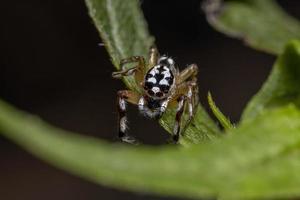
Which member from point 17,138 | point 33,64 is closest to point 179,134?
point 17,138

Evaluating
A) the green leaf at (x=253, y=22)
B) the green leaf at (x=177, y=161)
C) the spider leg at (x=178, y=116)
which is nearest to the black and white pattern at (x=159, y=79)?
the spider leg at (x=178, y=116)

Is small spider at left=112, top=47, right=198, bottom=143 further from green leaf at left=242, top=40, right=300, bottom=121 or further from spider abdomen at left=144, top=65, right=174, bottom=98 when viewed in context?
green leaf at left=242, top=40, right=300, bottom=121

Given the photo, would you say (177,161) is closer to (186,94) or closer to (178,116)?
(178,116)

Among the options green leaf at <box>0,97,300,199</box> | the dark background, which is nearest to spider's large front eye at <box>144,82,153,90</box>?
green leaf at <box>0,97,300,199</box>

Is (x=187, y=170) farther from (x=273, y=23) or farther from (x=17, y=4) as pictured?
(x=17, y=4)

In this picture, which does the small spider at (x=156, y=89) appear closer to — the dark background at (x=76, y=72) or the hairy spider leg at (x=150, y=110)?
the hairy spider leg at (x=150, y=110)
